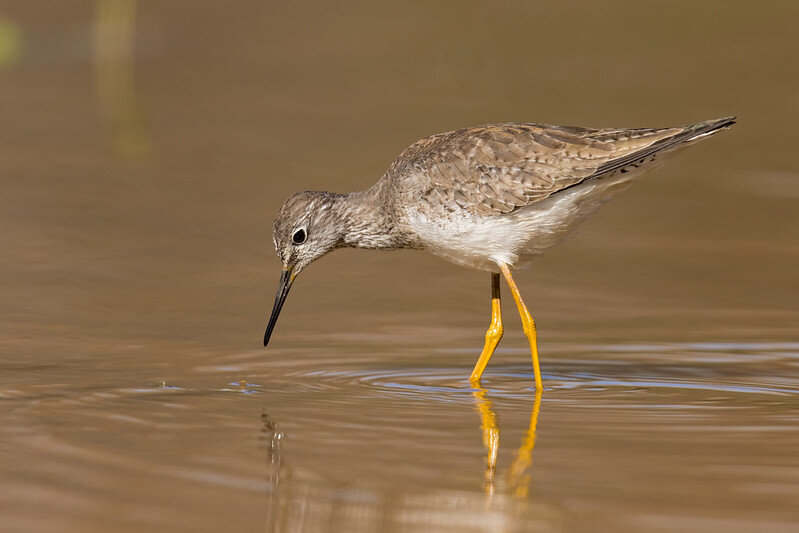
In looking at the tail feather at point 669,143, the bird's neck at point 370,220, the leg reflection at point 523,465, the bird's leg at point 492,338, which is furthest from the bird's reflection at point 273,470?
the tail feather at point 669,143

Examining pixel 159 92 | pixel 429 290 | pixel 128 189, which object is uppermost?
pixel 159 92

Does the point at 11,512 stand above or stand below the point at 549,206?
below

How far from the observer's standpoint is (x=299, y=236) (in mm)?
10469

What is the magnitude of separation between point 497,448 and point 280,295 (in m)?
3.41

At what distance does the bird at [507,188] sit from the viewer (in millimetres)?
9625

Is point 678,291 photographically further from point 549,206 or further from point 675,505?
point 675,505

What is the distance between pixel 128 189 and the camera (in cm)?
1503

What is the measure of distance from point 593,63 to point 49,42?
8411 mm

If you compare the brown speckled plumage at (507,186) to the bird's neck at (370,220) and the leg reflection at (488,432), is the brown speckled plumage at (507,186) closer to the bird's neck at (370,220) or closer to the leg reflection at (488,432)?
the bird's neck at (370,220)

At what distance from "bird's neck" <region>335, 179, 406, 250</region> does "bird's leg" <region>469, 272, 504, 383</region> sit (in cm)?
87

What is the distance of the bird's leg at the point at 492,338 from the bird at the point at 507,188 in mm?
11

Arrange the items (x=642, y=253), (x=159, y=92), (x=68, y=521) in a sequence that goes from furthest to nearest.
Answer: (x=159, y=92)
(x=642, y=253)
(x=68, y=521)

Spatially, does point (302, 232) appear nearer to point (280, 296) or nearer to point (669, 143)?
point (280, 296)

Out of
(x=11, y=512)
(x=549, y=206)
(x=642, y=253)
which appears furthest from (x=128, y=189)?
(x=11, y=512)
